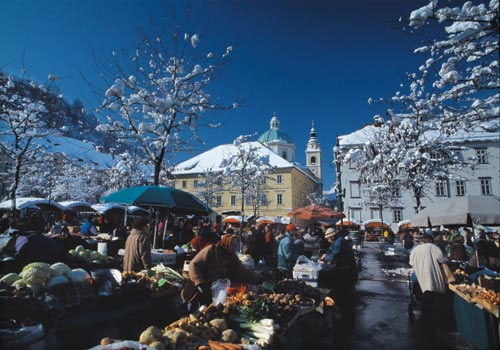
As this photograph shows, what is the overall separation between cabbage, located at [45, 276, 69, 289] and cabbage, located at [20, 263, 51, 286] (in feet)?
0.28

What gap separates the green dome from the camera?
73062 mm

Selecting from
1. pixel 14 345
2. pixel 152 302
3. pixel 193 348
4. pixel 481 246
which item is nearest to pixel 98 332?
pixel 152 302

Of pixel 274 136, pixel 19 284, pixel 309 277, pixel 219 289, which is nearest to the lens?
pixel 19 284

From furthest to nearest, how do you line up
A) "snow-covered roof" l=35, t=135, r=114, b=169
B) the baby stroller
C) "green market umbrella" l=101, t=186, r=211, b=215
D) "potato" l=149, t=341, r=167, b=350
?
"snow-covered roof" l=35, t=135, r=114, b=169 → "green market umbrella" l=101, t=186, r=211, b=215 → the baby stroller → "potato" l=149, t=341, r=167, b=350

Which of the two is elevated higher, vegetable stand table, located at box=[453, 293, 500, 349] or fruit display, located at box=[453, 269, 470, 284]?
fruit display, located at box=[453, 269, 470, 284]

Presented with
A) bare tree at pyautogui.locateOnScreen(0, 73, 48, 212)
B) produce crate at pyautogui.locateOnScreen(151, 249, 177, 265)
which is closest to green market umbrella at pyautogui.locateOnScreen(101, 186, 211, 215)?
produce crate at pyautogui.locateOnScreen(151, 249, 177, 265)

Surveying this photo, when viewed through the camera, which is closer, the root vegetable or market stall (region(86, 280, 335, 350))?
market stall (region(86, 280, 335, 350))

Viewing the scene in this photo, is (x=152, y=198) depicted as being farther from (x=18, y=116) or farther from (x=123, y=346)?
(x=18, y=116)

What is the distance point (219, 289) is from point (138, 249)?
272cm

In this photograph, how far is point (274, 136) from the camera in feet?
241

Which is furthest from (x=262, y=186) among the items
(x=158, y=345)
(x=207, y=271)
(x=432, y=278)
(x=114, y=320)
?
(x=158, y=345)

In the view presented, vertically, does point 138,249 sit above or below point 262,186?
below

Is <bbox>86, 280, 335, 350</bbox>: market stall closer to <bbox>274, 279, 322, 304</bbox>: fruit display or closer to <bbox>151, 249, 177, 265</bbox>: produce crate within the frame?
<bbox>274, 279, 322, 304</bbox>: fruit display

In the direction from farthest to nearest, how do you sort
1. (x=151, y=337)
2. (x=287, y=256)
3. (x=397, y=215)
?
(x=397, y=215)
(x=287, y=256)
(x=151, y=337)
